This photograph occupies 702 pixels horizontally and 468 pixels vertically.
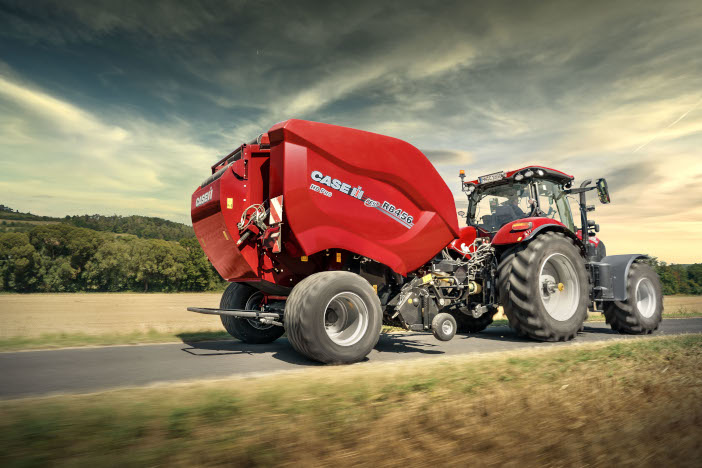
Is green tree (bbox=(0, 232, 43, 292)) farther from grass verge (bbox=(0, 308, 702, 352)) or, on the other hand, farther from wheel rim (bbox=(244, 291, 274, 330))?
wheel rim (bbox=(244, 291, 274, 330))

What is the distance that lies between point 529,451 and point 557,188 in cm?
794

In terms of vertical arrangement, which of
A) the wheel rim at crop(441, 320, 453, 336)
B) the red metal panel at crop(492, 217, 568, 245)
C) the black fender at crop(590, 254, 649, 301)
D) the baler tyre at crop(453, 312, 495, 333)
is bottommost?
the baler tyre at crop(453, 312, 495, 333)

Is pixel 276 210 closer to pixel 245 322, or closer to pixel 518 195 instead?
pixel 245 322

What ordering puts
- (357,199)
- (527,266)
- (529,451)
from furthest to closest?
(527,266), (357,199), (529,451)

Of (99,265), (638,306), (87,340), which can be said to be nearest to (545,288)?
(638,306)

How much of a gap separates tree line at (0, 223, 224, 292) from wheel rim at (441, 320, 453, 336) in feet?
171

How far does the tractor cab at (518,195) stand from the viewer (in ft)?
28.2

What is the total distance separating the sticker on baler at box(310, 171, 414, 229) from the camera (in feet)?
18.2

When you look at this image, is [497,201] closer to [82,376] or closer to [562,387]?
[562,387]

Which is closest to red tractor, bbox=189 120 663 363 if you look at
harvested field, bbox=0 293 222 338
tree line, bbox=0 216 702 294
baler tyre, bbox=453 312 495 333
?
baler tyre, bbox=453 312 495 333

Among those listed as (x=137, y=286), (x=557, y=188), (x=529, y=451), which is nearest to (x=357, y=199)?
(x=529, y=451)

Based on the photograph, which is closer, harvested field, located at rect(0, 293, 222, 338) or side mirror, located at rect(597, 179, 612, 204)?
side mirror, located at rect(597, 179, 612, 204)

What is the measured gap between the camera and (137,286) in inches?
2360

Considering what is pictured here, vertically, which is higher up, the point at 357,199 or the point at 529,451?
the point at 357,199
